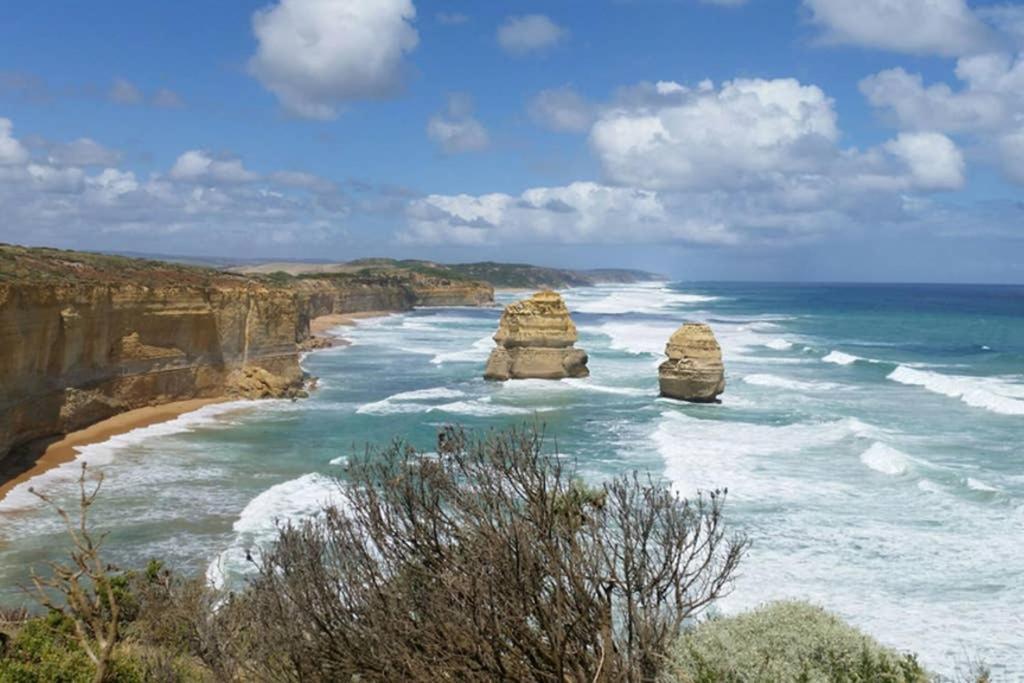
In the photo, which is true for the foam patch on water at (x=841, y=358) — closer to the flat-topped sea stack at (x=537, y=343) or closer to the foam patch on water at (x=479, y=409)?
the flat-topped sea stack at (x=537, y=343)

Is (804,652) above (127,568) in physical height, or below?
above

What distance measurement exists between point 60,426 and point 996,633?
28.8 meters

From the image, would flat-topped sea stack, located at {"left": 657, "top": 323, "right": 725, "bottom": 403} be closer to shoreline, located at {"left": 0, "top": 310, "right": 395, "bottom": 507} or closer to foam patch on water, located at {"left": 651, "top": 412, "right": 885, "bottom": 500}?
foam patch on water, located at {"left": 651, "top": 412, "right": 885, "bottom": 500}

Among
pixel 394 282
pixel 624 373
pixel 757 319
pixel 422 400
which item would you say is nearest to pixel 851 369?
pixel 624 373

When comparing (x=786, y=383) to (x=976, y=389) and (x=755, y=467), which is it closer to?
(x=976, y=389)

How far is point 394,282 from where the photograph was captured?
125 metres

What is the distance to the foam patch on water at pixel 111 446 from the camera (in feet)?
75.9

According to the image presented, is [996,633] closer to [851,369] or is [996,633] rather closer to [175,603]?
[175,603]

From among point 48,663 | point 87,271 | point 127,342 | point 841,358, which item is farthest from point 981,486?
point 841,358

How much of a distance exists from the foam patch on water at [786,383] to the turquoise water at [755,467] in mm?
240

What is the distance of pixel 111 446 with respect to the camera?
2939cm

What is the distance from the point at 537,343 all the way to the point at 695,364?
9660mm

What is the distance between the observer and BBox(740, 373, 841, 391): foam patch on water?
45219 millimetres

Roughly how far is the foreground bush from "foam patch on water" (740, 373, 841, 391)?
3599 cm
